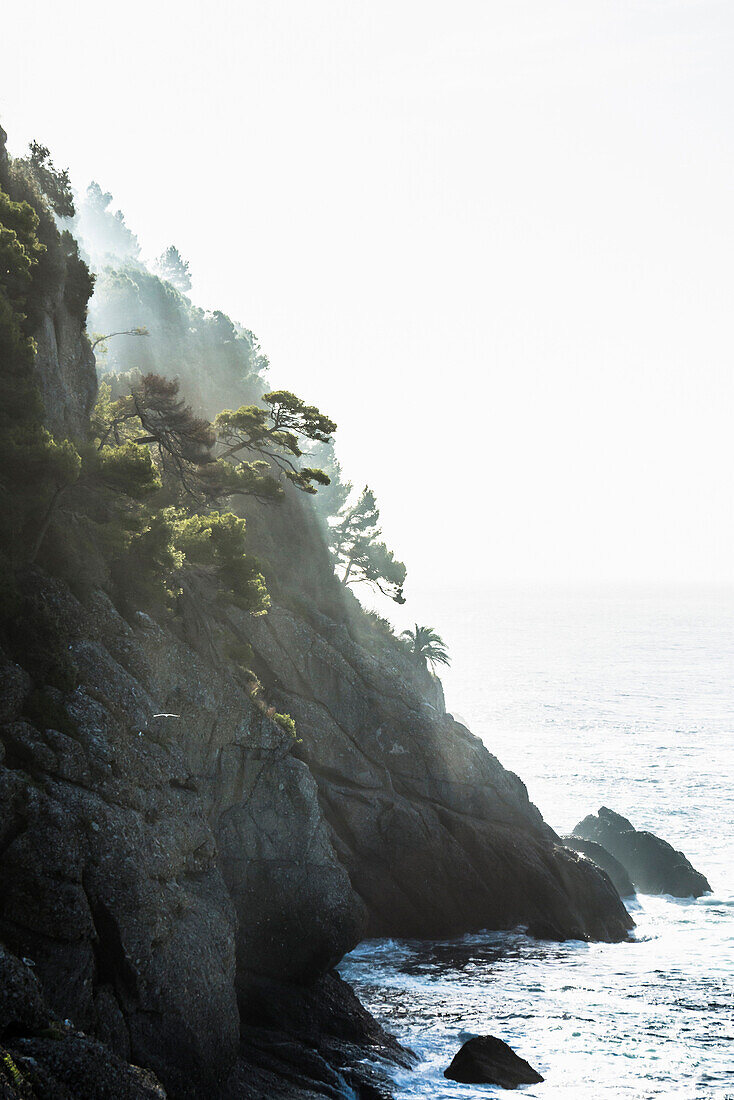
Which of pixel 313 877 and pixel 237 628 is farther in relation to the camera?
pixel 237 628

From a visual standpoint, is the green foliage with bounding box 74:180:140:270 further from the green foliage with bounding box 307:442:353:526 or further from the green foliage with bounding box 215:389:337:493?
the green foliage with bounding box 215:389:337:493

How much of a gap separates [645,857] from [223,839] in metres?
33.1

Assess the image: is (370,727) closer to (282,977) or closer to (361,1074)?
(282,977)

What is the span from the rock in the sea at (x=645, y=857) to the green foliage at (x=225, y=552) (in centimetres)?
3299

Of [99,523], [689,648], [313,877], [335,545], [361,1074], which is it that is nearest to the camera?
[361,1074]

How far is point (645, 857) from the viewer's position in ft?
156

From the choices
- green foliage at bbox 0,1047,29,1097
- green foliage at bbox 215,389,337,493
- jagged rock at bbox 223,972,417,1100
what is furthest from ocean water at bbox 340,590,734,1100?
green foliage at bbox 215,389,337,493

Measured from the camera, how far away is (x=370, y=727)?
3541cm

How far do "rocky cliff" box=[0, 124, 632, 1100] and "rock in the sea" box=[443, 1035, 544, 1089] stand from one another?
66.8 inches

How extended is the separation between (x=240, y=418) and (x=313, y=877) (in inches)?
728

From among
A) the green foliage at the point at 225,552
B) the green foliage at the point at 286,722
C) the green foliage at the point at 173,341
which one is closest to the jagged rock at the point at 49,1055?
the green foliage at the point at 286,722

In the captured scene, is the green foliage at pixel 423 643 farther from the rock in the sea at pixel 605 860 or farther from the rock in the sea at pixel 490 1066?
the rock in the sea at pixel 490 1066

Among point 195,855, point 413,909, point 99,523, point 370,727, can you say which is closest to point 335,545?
point 370,727

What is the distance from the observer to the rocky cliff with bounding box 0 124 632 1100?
1506 cm
